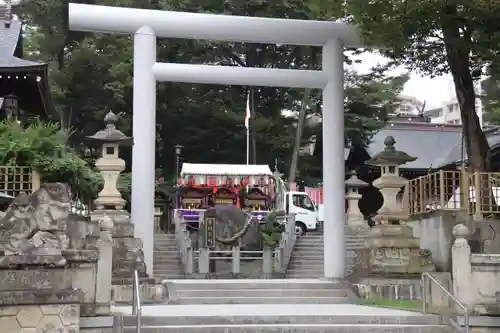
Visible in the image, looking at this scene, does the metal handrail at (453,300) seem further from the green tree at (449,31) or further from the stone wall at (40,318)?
the stone wall at (40,318)

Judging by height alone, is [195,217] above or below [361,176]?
below

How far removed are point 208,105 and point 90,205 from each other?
1715cm

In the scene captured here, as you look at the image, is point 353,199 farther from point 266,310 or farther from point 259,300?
point 266,310

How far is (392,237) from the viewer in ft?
44.5

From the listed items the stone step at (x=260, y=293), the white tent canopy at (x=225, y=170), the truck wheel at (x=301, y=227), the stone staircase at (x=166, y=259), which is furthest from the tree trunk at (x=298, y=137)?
the stone step at (x=260, y=293)

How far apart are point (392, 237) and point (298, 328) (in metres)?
4.35

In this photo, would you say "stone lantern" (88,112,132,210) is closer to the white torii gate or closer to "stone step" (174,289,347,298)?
the white torii gate

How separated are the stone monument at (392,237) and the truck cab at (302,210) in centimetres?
1124

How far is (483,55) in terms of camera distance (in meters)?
13.8

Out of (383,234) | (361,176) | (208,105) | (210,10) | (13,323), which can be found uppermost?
(210,10)

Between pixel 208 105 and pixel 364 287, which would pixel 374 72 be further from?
pixel 364 287

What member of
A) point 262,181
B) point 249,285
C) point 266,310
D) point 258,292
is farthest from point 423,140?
point 266,310

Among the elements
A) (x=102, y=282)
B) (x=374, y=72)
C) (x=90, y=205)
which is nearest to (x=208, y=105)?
(x=374, y=72)

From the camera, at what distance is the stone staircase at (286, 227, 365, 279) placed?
18625 mm
